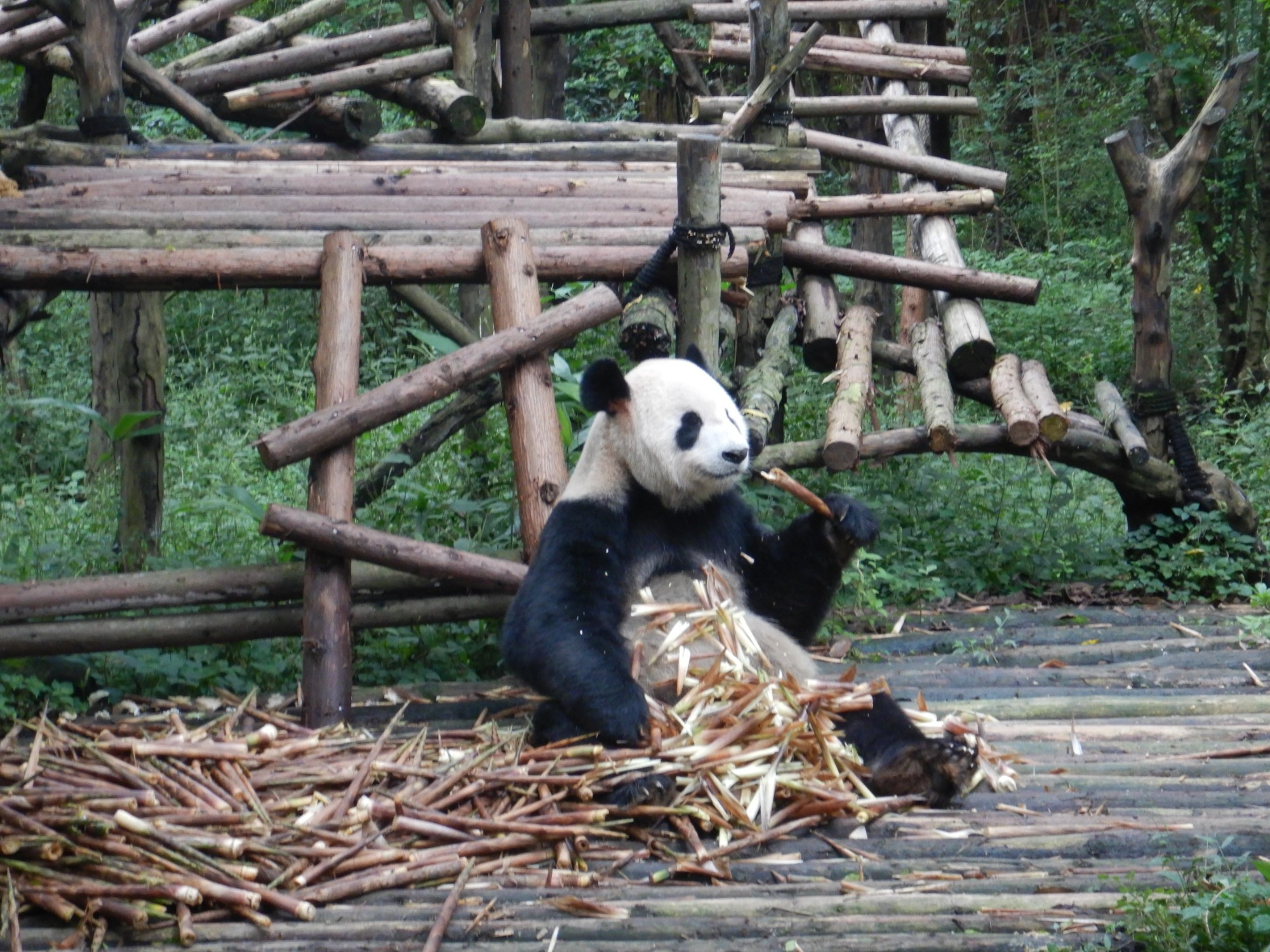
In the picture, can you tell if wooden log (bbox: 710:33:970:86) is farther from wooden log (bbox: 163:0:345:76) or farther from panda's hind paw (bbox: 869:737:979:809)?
panda's hind paw (bbox: 869:737:979:809)

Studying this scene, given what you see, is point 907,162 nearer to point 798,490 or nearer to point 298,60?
point 298,60

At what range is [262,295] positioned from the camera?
448 inches

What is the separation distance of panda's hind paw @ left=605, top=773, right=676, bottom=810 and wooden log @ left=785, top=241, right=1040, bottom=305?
381 cm

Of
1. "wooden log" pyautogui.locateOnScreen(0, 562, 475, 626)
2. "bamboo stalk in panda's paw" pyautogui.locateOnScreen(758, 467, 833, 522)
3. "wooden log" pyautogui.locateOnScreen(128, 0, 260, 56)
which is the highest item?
"wooden log" pyautogui.locateOnScreen(128, 0, 260, 56)

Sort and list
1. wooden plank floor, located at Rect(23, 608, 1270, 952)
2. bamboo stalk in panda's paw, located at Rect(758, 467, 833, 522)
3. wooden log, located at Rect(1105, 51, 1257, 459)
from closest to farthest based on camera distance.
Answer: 1. wooden plank floor, located at Rect(23, 608, 1270, 952)
2. bamboo stalk in panda's paw, located at Rect(758, 467, 833, 522)
3. wooden log, located at Rect(1105, 51, 1257, 459)

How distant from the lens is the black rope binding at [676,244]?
16.0ft

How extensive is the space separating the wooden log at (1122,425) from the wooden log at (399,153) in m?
1.84

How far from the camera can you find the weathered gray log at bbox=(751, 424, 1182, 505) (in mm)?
5738

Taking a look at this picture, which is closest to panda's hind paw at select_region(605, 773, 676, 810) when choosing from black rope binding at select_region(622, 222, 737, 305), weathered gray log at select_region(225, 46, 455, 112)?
black rope binding at select_region(622, 222, 737, 305)

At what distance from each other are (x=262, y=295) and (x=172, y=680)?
7009 mm

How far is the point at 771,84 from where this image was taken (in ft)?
22.0

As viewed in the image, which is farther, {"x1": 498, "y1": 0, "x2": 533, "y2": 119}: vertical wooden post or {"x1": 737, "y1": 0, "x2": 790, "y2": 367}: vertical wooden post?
{"x1": 498, "y1": 0, "x2": 533, "y2": 119}: vertical wooden post

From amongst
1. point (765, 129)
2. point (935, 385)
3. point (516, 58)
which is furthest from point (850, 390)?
point (516, 58)

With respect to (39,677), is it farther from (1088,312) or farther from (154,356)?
(1088,312)
